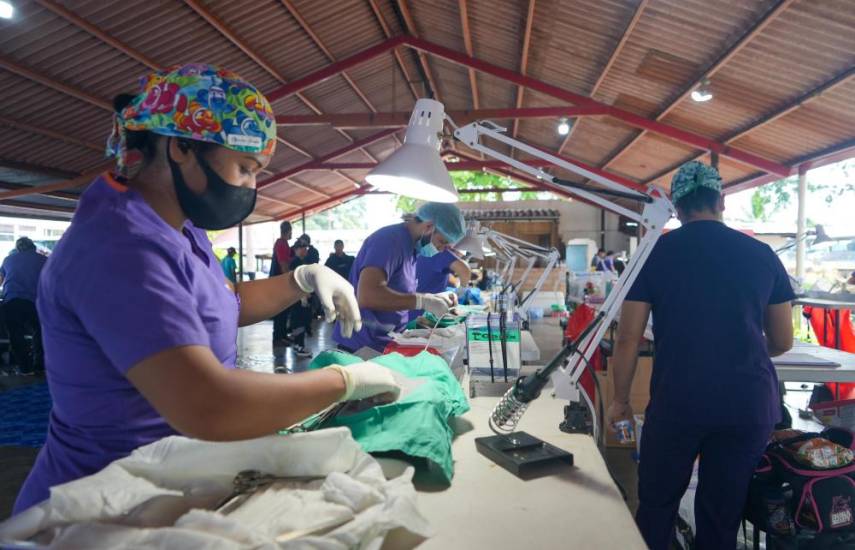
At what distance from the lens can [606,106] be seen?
27.8 feet

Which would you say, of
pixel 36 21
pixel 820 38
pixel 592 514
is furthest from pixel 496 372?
pixel 36 21

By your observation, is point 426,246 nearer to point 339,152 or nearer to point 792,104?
point 792,104

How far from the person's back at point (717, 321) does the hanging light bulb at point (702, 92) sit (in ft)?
18.4

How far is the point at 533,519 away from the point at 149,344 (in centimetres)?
76

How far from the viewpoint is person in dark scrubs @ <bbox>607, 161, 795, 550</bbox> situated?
181cm

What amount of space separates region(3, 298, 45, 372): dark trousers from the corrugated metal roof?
284 cm

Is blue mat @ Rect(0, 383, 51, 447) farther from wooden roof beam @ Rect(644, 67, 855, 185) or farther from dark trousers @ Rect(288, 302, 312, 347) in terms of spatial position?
wooden roof beam @ Rect(644, 67, 855, 185)

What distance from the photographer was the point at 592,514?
1016 millimetres

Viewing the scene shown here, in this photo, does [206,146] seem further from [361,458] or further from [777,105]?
[777,105]

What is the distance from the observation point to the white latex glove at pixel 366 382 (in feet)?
3.36

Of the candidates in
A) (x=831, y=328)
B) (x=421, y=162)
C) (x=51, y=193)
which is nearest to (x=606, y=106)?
(x=831, y=328)

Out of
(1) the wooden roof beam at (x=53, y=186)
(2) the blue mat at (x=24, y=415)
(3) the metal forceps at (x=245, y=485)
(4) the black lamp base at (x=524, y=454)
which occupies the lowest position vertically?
(2) the blue mat at (x=24, y=415)

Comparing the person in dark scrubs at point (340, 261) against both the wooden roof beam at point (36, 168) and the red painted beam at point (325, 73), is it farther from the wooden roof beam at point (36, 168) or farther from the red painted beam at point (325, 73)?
the wooden roof beam at point (36, 168)

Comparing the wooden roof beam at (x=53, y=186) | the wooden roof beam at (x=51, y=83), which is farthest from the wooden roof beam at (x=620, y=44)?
the wooden roof beam at (x=53, y=186)
